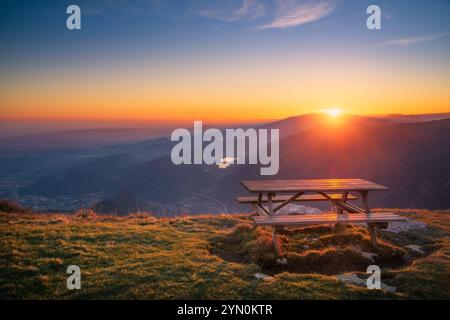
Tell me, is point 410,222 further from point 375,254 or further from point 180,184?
point 180,184

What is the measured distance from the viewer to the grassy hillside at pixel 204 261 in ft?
19.0

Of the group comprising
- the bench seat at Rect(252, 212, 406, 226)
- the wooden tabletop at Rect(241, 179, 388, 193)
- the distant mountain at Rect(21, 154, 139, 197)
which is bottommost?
the distant mountain at Rect(21, 154, 139, 197)

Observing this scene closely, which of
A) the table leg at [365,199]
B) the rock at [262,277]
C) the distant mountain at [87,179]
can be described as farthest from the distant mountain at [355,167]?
the rock at [262,277]

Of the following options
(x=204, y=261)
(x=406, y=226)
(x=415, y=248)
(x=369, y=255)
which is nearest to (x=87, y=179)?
(x=406, y=226)

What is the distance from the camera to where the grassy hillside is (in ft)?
19.0

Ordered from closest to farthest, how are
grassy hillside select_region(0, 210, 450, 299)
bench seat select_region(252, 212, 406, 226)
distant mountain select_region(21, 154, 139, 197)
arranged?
1. grassy hillside select_region(0, 210, 450, 299)
2. bench seat select_region(252, 212, 406, 226)
3. distant mountain select_region(21, 154, 139, 197)

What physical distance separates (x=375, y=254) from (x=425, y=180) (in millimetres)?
91349

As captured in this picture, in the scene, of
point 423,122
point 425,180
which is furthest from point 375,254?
point 423,122

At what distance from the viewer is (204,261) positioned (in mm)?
7301

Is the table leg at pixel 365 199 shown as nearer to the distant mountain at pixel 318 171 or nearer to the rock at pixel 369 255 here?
the rock at pixel 369 255

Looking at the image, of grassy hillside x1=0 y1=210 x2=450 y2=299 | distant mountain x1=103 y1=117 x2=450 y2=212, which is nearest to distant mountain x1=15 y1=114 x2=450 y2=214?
distant mountain x1=103 y1=117 x2=450 y2=212

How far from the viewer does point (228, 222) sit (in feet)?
40.7

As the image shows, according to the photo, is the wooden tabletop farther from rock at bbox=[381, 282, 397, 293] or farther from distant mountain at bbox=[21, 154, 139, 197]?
distant mountain at bbox=[21, 154, 139, 197]

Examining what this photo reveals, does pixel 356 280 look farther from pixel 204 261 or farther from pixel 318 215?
pixel 204 261
